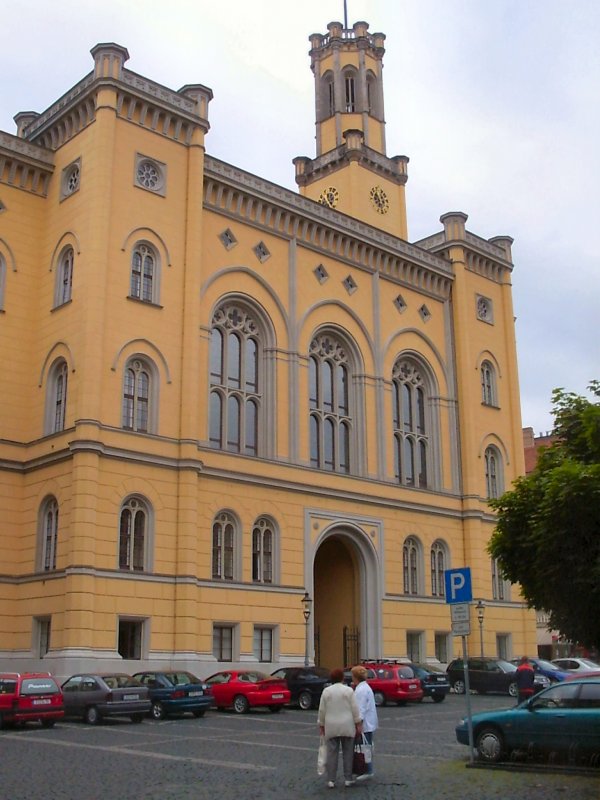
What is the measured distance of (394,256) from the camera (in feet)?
149

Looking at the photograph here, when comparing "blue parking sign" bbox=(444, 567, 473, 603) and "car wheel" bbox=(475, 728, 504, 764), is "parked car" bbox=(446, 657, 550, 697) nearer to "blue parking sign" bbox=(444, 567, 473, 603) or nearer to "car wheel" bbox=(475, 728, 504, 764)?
"car wheel" bbox=(475, 728, 504, 764)

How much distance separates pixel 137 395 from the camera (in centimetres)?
3384

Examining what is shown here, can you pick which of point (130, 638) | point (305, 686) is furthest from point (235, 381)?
point (305, 686)

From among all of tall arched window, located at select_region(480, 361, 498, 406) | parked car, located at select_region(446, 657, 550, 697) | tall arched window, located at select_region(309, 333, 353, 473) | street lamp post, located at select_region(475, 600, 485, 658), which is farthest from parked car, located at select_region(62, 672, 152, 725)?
tall arched window, located at select_region(480, 361, 498, 406)

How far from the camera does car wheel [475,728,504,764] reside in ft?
51.5

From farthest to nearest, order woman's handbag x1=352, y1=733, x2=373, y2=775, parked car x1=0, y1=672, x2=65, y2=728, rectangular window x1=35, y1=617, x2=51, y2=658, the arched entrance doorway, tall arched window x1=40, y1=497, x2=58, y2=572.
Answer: the arched entrance doorway
tall arched window x1=40, y1=497, x2=58, y2=572
rectangular window x1=35, y1=617, x2=51, y2=658
parked car x1=0, y1=672, x2=65, y2=728
woman's handbag x1=352, y1=733, x2=373, y2=775

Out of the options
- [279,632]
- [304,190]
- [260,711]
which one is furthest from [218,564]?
[304,190]

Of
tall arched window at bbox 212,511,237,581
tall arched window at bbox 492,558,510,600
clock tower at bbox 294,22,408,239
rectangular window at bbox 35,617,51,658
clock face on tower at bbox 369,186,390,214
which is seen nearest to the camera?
rectangular window at bbox 35,617,51,658

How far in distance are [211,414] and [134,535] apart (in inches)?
254

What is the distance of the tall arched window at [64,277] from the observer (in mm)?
34531

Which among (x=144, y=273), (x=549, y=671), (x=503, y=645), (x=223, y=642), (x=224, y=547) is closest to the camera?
(x=223, y=642)

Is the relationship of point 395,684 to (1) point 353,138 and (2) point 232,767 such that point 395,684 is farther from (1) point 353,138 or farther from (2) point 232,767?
(1) point 353,138

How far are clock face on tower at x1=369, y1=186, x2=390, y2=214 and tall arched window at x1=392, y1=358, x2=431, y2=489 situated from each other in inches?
383

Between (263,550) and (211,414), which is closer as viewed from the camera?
(263,550)
